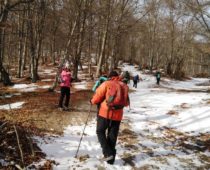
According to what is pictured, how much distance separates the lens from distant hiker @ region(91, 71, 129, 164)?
739 centimetres

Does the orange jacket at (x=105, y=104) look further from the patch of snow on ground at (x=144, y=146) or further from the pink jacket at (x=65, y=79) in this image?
the pink jacket at (x=65, y=79)

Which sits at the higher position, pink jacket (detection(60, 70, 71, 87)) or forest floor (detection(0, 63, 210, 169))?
pink jacket (detection(60, 70, 71, 87))

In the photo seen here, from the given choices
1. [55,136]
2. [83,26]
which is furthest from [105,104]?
[83,26]

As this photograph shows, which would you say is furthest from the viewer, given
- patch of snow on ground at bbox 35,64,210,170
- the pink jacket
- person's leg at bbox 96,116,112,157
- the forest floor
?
the pink jacket

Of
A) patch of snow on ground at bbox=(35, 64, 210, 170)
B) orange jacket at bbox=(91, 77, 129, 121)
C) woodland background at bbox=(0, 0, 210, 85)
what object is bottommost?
patch of snow on ground at bbox=(35, 64, 210, 170)

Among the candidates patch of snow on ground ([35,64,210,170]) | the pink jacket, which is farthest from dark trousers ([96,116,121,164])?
the pink jacket

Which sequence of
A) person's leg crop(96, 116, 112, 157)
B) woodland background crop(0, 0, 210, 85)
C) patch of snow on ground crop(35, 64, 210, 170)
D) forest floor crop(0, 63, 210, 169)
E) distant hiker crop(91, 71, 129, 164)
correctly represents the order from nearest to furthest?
1. forest floor crop(0, 63, 210, 169)
2. distant hiker crop(91, 71, 129, 164)
3. person's leg crop(96, 116, 112, 157)
4. patch of snow on ground crop(35, 64, 210, 170)
5. woodland background crop(0, 0, 210, 85)

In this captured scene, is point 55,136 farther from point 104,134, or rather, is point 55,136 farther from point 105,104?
point 105,104

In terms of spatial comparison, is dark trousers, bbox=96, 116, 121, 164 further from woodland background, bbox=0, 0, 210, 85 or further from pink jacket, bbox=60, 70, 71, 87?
pink jacket, bbox=60, 70, 71, 87

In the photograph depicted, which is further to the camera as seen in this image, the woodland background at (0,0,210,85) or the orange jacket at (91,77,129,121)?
the woodland background at (0,0,210,85)

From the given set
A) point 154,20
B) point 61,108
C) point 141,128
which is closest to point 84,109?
point 61,108

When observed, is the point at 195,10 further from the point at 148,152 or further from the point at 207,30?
the point at 148,152

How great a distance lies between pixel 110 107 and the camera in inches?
291

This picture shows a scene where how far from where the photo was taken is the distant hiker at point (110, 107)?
24.3ft
